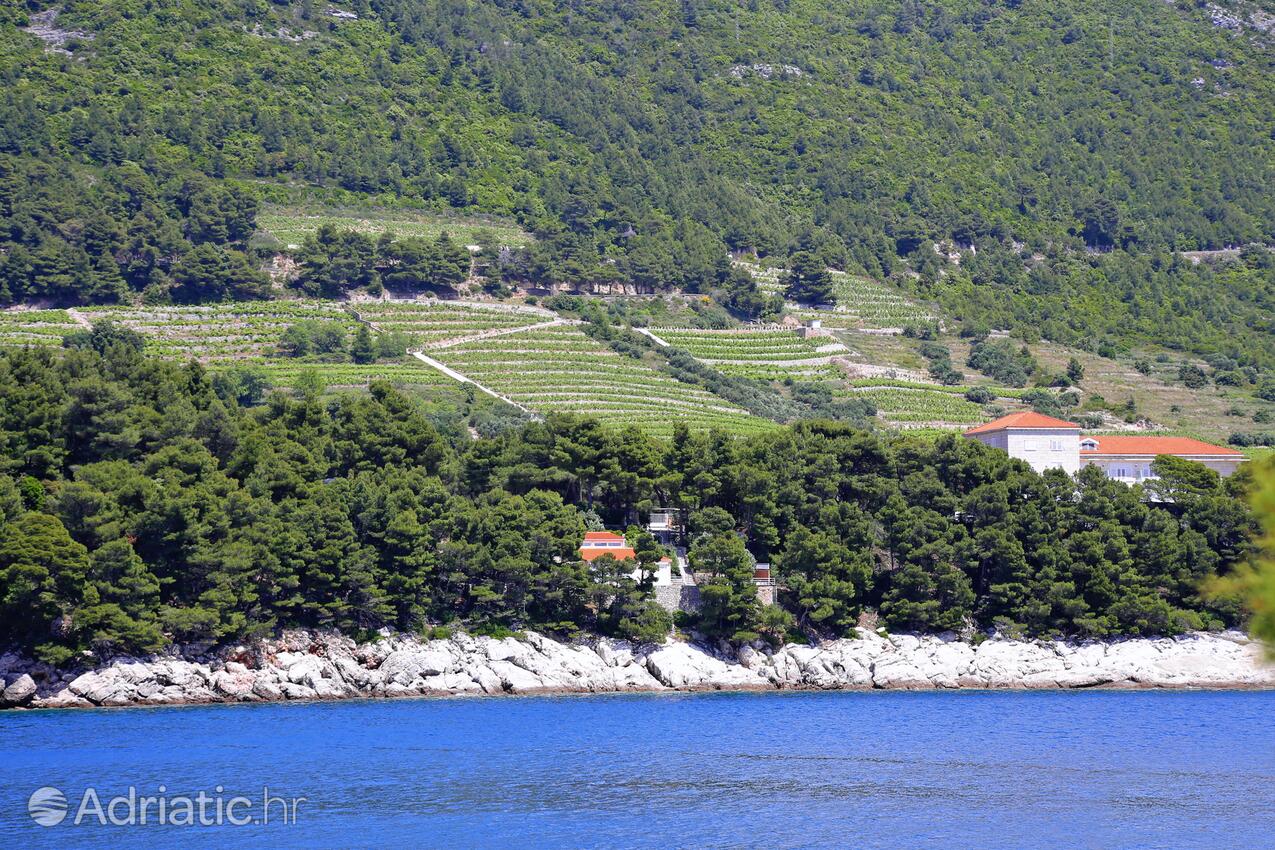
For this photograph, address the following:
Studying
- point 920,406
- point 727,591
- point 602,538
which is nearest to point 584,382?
point 920,406

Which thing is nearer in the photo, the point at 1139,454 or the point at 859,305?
the point at 1139,454

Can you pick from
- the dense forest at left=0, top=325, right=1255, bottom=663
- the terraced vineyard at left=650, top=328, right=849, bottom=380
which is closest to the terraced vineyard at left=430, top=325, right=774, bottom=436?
the terraced vineyard at left=650, top=328, right=849, bottom=380

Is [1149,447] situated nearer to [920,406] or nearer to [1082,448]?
[1082,448]

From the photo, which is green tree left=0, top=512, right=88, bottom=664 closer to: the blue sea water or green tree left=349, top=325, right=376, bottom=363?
the blue sea water

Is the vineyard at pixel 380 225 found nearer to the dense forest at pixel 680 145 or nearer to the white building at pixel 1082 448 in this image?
the dense forest at pixel 680 145

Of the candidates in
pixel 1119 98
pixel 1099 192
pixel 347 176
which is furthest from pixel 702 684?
pixel 1119 98

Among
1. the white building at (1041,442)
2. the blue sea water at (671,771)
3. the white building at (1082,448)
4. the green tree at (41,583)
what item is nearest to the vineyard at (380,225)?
the white building at (1082,448)
